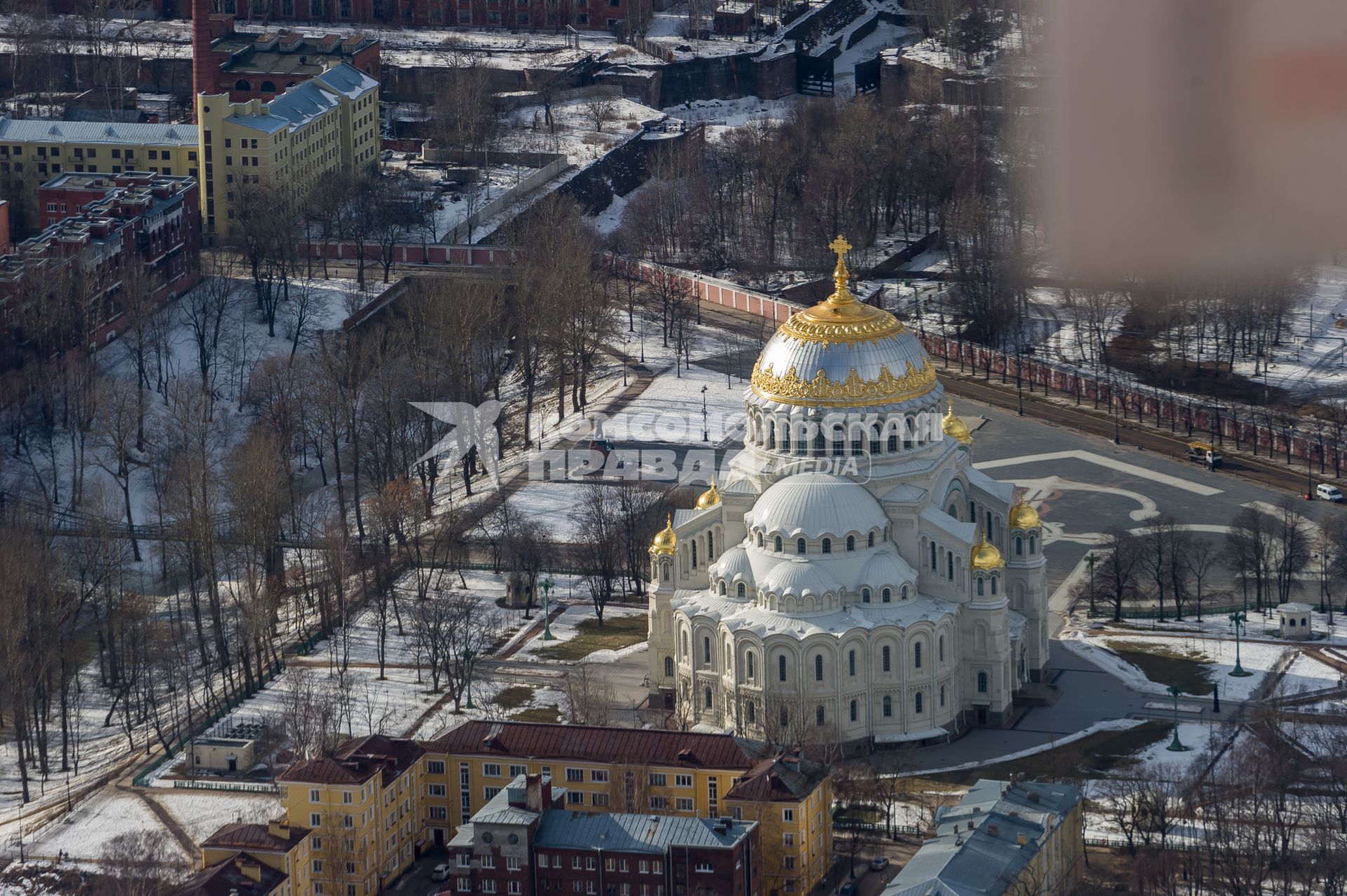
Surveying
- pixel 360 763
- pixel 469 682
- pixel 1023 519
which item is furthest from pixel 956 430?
pixel 360 763

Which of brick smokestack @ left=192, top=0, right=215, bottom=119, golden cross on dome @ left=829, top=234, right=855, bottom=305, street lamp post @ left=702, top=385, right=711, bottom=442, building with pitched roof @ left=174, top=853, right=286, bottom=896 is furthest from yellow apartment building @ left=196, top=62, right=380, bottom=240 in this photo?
building with pitched roof @ left=174, top=853, right=286, bottom=896

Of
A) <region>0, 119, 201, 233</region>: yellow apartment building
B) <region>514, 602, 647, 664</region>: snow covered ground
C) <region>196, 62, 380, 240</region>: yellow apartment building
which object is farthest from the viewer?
<region>0, 119, 201, 233</region>: yellow apartment building

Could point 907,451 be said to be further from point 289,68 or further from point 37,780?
point 289,68

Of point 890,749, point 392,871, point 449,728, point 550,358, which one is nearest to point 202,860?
point 392,871

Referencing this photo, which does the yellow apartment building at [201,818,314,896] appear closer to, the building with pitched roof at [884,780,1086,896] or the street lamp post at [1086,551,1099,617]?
the building with pitched roof at [884,780,1086,896]

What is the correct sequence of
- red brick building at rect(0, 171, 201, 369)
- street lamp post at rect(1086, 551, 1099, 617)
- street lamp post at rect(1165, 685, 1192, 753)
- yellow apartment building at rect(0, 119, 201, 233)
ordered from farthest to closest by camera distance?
yellow apartment building at rect(0, 119, 201, 233) → red brick building at rect(0, 171, 201, 369) → street lamp post at rect(1086, 551, 1099, 617) → street lamp post at rect(1165, 685, 1192, 753)
